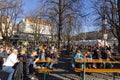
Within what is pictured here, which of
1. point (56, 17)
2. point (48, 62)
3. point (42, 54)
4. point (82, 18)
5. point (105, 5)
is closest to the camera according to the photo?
point (48, 62)

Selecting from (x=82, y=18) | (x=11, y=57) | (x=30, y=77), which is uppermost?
(x=82, y=18)

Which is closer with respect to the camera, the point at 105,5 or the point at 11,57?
the point at 11,57

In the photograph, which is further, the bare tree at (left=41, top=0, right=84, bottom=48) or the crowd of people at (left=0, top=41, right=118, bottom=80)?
the bare tree at (left=41, top=0, right=84, bottom=48)

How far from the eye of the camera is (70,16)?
34562 mm

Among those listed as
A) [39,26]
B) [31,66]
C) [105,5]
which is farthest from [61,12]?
[39,26]

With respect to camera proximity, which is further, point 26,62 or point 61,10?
point 61,10

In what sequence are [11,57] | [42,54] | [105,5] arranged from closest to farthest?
[11,57] → [42,54] → [105,5]

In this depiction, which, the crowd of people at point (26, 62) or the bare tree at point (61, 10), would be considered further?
the bare tree at point (61, 10)

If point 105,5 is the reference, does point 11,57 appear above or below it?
below

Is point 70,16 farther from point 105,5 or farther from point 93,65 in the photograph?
point 93,65

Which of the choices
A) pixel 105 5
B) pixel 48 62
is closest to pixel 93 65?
pixel 48 62

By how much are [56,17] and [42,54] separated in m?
16.3

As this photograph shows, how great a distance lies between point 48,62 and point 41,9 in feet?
62.8

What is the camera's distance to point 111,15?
31297mm
